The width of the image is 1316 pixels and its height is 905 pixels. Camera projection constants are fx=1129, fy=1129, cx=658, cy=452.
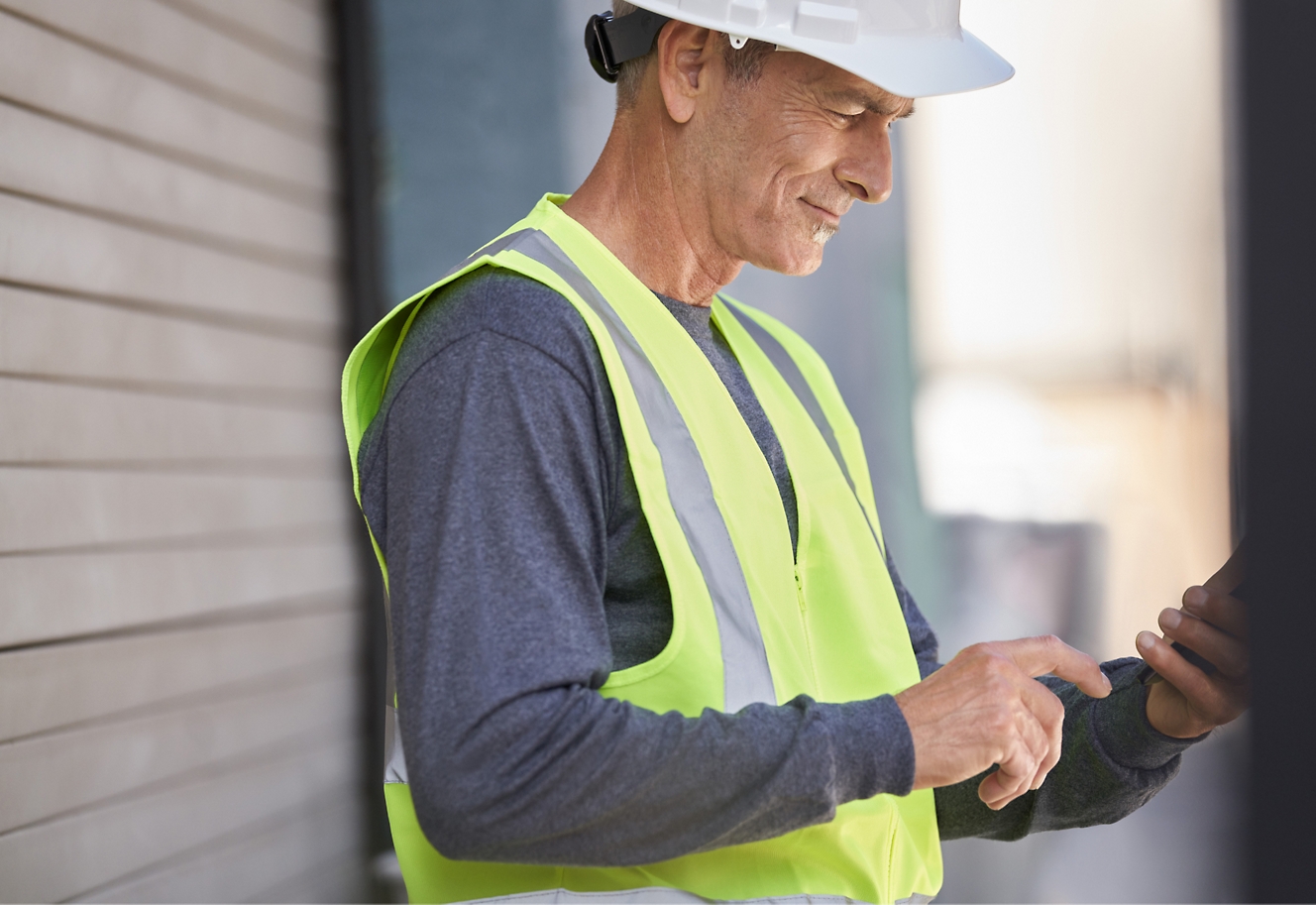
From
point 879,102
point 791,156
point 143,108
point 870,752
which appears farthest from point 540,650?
point 143,108

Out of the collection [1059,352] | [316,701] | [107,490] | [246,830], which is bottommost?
[246,830]

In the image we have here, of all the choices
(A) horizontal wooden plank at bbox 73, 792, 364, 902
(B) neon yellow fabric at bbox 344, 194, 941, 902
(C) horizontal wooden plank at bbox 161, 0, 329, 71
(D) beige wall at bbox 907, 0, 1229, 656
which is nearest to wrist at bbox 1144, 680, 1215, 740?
(B) neon yellow fabric at bbox 344, 194, 941, 902

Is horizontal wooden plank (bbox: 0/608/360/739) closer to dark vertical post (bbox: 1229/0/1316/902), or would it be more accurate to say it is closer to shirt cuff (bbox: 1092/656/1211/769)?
shirt cuff (bbox: 1092/656/1211/769)

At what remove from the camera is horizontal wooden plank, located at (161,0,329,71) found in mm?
2887

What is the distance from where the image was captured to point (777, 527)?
130cm

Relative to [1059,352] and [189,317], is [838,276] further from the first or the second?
[189,317]

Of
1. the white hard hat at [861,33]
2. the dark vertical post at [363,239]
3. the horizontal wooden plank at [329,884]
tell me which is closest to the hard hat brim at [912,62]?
the white hard hat at [861,33]

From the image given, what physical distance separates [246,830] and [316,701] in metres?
0.42

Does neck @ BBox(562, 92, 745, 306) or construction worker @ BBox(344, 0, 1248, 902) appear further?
neck @ BBox(562, 92, 745, 306)

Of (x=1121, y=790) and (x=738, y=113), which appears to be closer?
(x=738, y=113)

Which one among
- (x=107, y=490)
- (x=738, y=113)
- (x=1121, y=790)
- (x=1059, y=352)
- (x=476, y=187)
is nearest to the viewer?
(x=738, y=113)

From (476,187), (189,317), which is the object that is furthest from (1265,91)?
(476,187)

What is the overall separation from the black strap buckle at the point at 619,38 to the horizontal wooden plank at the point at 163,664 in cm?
153

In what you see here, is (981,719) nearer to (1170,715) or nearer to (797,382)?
(1170,715)
